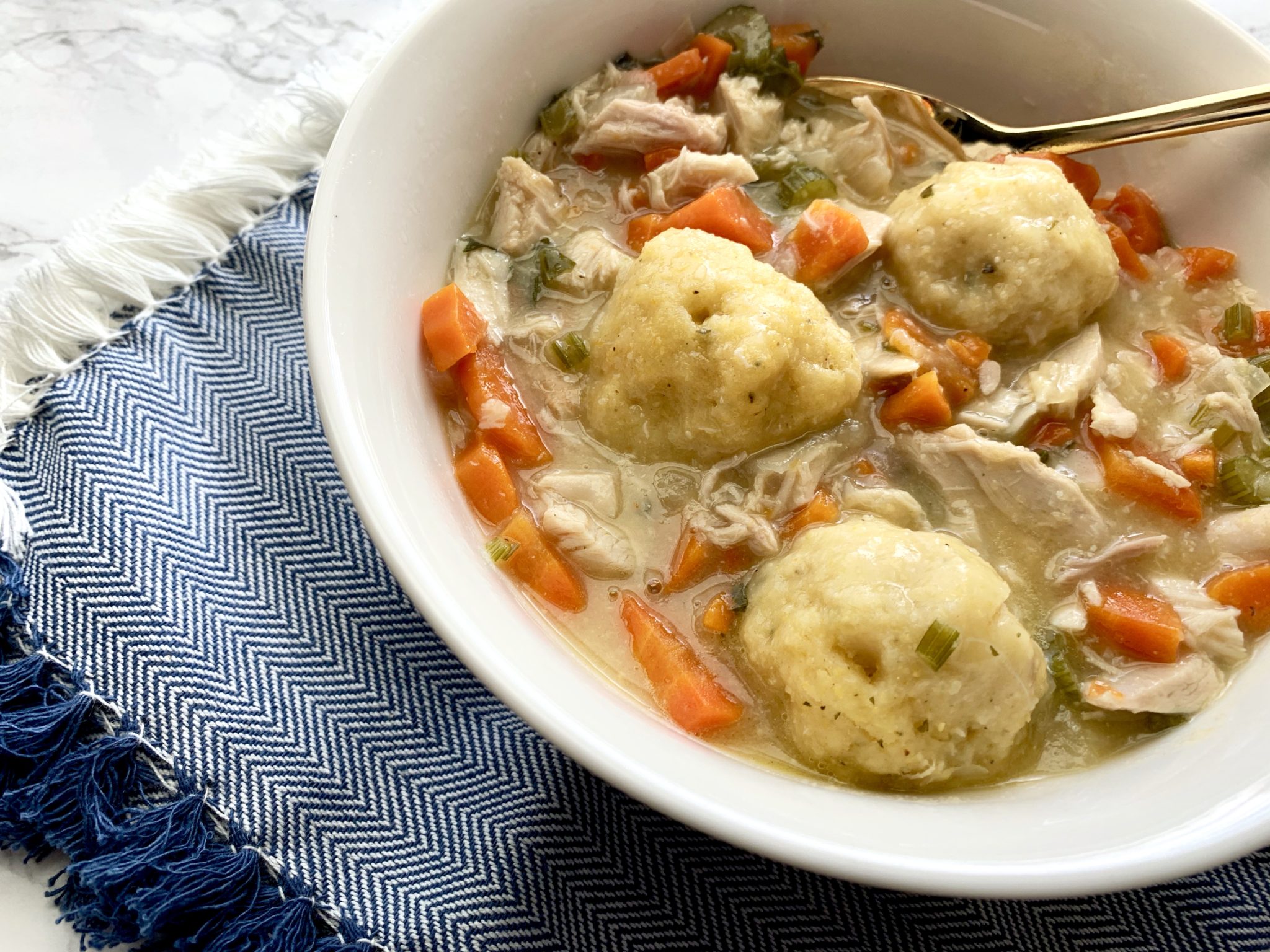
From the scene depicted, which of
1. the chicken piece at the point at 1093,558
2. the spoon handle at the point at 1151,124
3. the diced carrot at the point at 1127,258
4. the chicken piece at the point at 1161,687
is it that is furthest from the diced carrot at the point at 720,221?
the chicken piece at the point at 1161,687

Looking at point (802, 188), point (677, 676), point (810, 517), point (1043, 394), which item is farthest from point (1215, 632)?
point (802, 188)

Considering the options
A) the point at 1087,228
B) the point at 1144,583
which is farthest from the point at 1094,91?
the point at 1144,583

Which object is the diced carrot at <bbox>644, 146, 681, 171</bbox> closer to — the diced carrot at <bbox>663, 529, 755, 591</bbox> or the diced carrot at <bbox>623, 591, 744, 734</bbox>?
the diced carrot at <bbox>663, 529, 755, 591</bbox>

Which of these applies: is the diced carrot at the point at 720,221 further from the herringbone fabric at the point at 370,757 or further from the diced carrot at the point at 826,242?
the herringbone fabric at the point at 370,757

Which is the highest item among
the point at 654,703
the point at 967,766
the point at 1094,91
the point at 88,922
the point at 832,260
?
the point at 1094,91

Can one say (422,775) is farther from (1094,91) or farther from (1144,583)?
(1094,91)

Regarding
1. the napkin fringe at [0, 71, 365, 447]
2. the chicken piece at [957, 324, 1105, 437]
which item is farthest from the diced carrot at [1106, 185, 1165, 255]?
the napkin fringe at [0, 71, 365, 447]

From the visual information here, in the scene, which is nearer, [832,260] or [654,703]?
[654,703]
